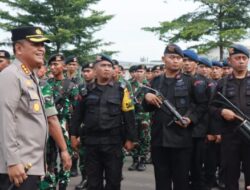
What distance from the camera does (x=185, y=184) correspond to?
5027 millimetres

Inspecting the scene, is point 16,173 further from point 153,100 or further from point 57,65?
point 57,65

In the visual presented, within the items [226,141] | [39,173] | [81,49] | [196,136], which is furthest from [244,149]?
[81,49]

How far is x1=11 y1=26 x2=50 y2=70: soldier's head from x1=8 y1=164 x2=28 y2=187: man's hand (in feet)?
2.79

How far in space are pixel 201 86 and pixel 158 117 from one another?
630mm

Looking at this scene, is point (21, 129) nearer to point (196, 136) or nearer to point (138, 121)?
point (196, 136)

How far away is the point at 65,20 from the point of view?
28016 mm

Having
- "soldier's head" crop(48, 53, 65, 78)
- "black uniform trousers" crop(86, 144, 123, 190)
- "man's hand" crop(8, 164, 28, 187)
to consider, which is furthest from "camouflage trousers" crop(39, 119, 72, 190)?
"man's hand" crop(8, 164, 28, 187)

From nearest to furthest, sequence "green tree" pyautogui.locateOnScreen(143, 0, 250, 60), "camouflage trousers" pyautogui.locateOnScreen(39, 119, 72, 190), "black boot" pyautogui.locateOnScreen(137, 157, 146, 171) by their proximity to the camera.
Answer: "camouflage trousers" pyautogui.locateOnScreen(39, 119, 72, 190) → "black boot" pyautogui.locateOnScreen(137, 157, 146, 171) → "green tree" pyautogui.locateOnScreen(143, 0, 250, 60)

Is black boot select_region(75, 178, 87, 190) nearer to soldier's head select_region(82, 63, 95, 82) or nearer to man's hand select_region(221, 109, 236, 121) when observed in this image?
soldier's head select_region(82, 63, 95, 82)

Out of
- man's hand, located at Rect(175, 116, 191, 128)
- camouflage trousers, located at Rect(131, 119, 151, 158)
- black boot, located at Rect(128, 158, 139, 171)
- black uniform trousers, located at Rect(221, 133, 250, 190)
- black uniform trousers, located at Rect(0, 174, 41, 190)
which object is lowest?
black boot, located at Rect(128, 158, 139, 171)

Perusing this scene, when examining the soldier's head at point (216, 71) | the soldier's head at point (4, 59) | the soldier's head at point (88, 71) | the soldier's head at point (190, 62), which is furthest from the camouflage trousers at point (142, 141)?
the soldier's head at point (4, 59)

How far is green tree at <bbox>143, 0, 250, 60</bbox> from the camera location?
22047 millimetres

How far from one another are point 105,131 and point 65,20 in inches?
933

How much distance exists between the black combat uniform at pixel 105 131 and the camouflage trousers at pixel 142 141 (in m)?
3.68
